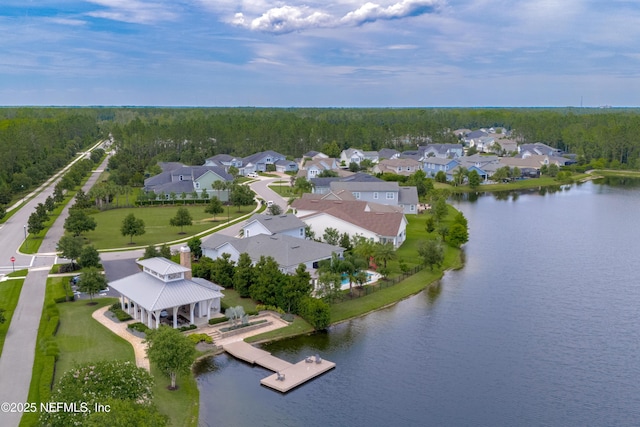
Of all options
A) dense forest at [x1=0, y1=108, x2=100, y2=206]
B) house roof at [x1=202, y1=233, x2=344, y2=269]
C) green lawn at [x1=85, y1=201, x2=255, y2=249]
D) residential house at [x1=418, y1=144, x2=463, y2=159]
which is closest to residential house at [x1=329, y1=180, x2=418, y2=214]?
green lawn at [x1=85, y1=201, x2=255, y2=249]

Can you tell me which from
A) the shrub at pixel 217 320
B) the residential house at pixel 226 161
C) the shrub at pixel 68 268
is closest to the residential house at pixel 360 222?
the shrub at pixel 217 320

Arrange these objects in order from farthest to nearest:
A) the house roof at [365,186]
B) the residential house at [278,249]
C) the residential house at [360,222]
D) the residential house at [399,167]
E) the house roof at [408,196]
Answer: the residential house at [399,167], the house roof at [365,186], the house roof at [408,196], the residential house at [360,222], the residential house at [278,249]

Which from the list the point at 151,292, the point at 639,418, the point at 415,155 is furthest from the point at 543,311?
the point at 415,155

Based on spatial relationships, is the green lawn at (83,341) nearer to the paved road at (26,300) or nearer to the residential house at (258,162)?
the paved road at (26,300)

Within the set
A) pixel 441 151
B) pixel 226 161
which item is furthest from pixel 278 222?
pixel 441 151

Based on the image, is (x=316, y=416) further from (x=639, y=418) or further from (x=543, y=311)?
(x=543, y=311)

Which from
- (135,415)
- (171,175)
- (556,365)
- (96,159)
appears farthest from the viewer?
(96,159)
